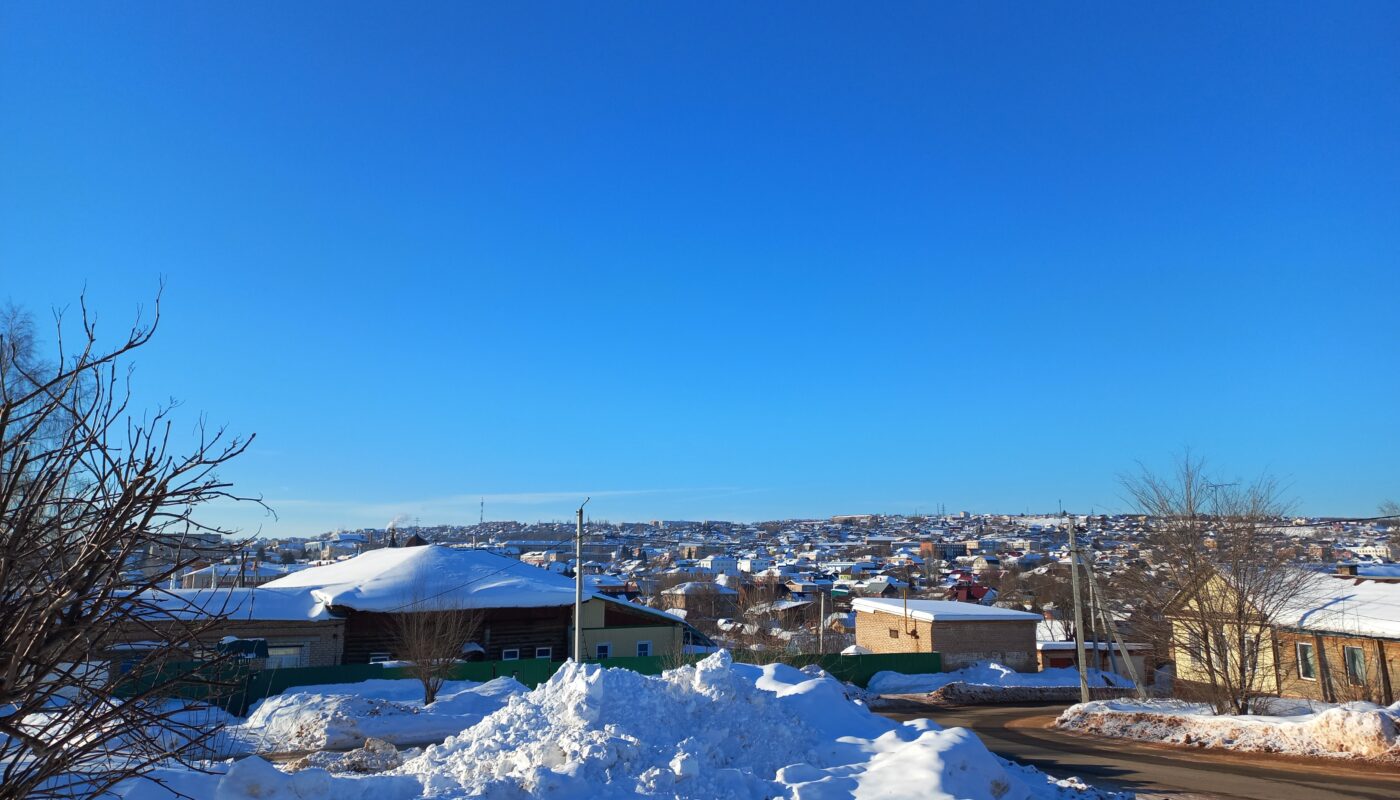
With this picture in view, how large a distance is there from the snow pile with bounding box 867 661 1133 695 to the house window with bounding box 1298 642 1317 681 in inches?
342

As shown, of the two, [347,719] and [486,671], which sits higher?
[347,719]

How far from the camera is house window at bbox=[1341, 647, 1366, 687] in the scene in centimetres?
2530

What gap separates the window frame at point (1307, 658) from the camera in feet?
87.6

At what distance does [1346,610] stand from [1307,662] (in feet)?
6.81

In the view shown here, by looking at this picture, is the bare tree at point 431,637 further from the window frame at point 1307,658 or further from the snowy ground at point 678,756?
the window frame at point 1307,658

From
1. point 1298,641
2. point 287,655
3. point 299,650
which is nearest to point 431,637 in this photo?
point 299,650

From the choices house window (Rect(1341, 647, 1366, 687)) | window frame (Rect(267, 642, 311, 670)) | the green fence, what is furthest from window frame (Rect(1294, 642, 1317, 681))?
window frame (Rect(267, 642, 311, 670))

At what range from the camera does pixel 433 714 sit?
2209 centimetres

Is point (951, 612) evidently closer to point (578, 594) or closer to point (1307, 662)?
point (1307, 662)

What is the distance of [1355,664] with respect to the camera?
25.6m

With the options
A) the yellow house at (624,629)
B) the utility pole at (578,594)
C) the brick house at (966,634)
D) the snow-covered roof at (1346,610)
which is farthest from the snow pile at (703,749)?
the brick house at (966,634)

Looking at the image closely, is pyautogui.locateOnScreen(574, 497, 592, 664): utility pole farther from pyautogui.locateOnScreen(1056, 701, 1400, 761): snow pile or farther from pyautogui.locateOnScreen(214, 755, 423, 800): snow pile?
pyautogui.locateOnScreen(1056, 701, 1400, 761): snow pile

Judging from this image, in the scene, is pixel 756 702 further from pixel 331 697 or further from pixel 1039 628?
pixel 1039 628

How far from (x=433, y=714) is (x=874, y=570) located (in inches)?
4129
